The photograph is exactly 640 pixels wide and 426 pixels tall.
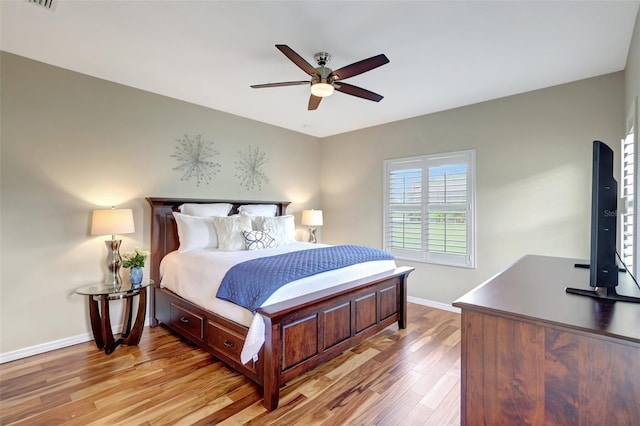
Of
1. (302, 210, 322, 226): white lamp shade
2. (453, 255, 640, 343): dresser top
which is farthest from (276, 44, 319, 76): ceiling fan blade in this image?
(302, 210, 322, 226): white lamp shade

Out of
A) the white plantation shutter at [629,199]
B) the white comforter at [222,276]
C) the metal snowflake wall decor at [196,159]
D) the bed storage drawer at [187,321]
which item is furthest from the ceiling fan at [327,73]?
A: the bed storage drawer at [187,321]

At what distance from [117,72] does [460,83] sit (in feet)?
11.5

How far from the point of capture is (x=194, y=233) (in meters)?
3.40

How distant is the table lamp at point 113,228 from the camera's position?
287cm

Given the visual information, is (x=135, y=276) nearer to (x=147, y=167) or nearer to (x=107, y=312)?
(x=107, y=312)

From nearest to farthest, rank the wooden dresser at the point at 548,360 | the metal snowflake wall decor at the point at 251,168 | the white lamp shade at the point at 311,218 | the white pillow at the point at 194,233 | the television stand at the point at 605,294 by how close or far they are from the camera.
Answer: the wooden dresser at the point at 548,360
the television stand at the point at 605,294
the white pillow at the point at 194,233
the metal snowflake wall decor at the point at 251,168
the white lamp shade at the point at 311,218

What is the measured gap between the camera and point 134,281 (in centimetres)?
303

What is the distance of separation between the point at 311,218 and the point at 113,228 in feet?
9.18

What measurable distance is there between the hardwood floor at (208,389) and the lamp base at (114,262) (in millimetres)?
639

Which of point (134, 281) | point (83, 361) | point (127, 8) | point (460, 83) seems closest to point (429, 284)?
point (460, 83)

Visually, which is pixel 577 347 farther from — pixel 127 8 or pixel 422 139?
pixel 422 139

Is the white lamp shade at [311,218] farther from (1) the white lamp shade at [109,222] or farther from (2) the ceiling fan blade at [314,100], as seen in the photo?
(1) the white lamp shade at [109,222]

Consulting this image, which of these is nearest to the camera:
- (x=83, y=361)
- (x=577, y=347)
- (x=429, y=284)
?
(x=577, y=347)

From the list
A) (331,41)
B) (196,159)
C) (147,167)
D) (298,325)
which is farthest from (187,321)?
(331,41)
